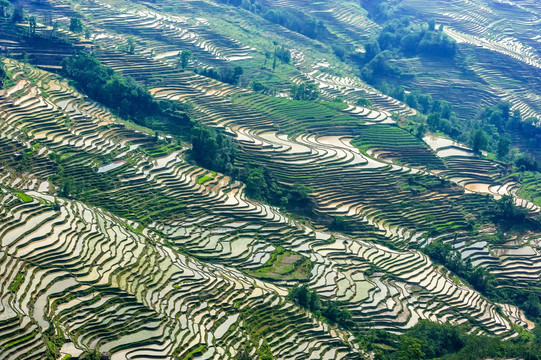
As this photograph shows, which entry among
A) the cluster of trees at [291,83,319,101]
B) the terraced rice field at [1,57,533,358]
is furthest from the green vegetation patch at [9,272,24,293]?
the cluster of trees at [291,83,319,101]

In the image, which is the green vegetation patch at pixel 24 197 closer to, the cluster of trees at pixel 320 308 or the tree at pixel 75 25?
the cluster of trees at pixel 320 308

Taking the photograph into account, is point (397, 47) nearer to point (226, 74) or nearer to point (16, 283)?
point (226, 74)

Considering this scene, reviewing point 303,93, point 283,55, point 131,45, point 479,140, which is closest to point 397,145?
point 479,140

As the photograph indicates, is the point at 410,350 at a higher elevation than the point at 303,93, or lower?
higher

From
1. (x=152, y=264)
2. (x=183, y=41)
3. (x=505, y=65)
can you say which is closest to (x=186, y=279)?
(x=152, y=264)

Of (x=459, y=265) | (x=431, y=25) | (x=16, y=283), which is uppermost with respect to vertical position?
(x=16, y=283)

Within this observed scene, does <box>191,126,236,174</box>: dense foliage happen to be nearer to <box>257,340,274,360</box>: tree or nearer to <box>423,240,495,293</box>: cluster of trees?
<box>423,240,495,293</box>: cluster of trees

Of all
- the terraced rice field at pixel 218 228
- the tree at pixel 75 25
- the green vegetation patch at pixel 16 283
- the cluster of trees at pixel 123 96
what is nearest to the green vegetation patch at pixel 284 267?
the terraced rice field at pixel 218 228

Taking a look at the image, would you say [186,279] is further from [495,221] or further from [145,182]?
[495,221]
